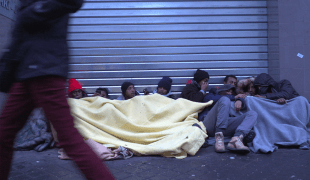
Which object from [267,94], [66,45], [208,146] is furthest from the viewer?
[267,94]

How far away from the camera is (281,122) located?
4773 mm

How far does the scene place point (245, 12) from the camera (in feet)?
23.5

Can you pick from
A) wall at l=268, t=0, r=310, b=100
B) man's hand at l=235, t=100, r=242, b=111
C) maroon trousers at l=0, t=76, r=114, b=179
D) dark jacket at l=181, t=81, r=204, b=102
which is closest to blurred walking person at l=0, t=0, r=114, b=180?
maroon trousers at l=0, t=76, r=114, b=179

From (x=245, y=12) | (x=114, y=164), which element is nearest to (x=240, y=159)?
(x=114, y=164)

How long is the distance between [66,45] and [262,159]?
3010 mm

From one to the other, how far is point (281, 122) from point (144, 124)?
2.37 metres

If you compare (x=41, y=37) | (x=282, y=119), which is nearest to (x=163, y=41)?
(x=282, y=119)

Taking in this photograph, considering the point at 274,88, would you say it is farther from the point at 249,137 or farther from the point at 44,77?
the point at 44,77

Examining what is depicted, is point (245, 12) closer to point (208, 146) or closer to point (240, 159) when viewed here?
point (208, 146)

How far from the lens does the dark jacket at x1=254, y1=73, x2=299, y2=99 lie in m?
5.01

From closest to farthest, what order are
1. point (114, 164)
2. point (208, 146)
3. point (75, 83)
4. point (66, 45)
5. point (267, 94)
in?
1. point (66, 45)
2. point (114, 164)
3. point (208, 146)
4. point (267, 94)
5. point (75, 83)

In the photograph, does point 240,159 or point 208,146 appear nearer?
point 240,159

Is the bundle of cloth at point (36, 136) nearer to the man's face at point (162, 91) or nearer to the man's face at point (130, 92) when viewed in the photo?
the man's face at point (130, 92)

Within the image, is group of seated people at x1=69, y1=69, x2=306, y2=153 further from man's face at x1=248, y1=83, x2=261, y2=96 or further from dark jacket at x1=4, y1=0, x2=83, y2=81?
dark jacket at x1=4, y1=0, x2=83, y2=81
